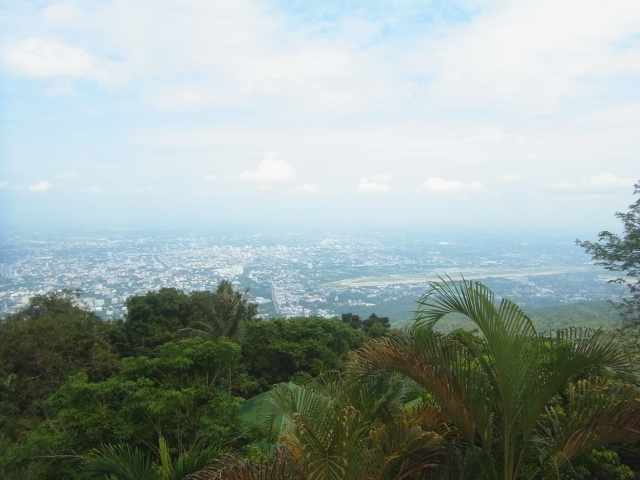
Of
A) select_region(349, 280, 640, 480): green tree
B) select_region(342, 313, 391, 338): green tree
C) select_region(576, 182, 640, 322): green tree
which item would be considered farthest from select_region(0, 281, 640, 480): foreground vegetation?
select_region(342, 313, 391, 338): green tree

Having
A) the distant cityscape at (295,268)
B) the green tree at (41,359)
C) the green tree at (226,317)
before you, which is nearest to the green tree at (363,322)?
the distant cityscape at (295,268)

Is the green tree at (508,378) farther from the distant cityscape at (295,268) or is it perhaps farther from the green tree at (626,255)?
the distant cityscape at (295,268)

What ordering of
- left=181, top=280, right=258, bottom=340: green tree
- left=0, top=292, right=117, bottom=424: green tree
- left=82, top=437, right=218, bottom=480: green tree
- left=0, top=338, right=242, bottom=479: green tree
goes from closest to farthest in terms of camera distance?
left=82, top=437, right=218, bottom=480: green tree, left=0, top=338, right=242, bottom=479: green tree, left=0, top=292, right=117, bottom=424: green tree, left=181, top=280, right=258, bottom=340: green tree

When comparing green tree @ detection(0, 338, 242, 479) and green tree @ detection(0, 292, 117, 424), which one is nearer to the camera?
green tree @ detection(0, 338, 242, 479)

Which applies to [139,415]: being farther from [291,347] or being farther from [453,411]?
[291,347]

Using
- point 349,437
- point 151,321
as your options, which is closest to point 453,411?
point 349,437

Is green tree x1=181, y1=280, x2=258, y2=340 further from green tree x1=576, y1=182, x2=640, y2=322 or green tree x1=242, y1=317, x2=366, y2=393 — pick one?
green tree x1=576, y1=182, x2=640, y2=322

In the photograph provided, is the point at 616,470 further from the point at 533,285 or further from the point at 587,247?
the point at 533,285
